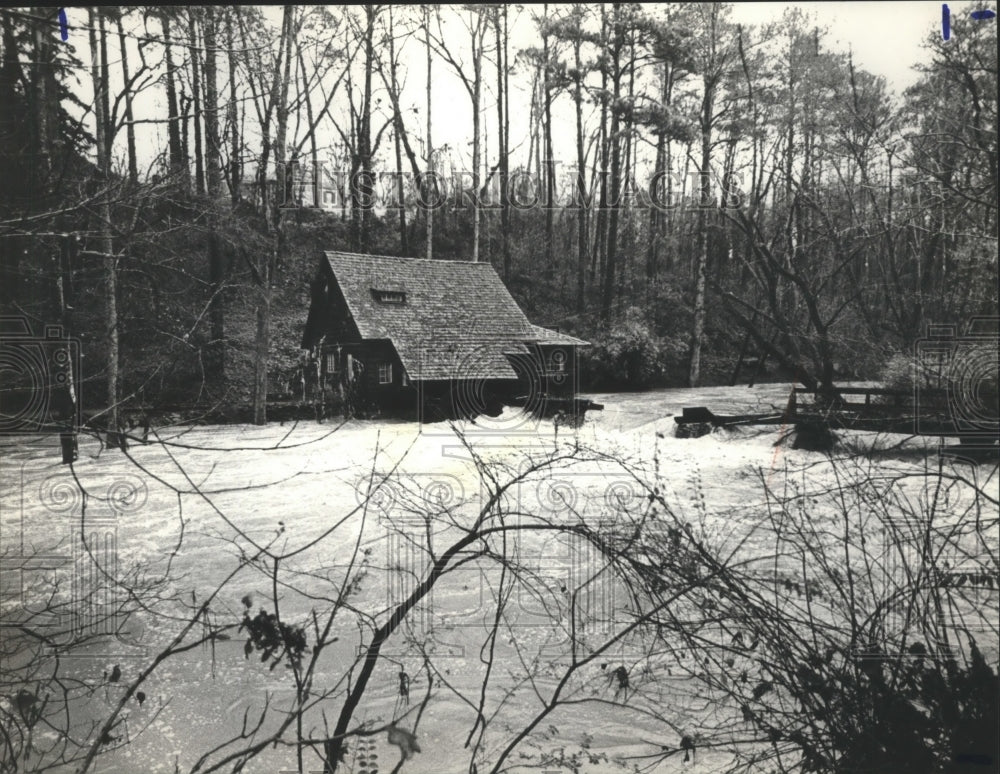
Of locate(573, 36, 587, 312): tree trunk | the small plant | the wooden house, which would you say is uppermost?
locate(573, 36, 587, 312): tree trunk

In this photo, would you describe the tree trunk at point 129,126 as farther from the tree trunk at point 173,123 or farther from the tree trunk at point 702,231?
the tree trunk at point 702,231

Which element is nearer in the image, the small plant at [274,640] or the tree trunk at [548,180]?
the small plant at [274,640]

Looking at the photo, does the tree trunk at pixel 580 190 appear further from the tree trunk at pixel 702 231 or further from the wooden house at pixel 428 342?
the tree trunk at pixel 702 231

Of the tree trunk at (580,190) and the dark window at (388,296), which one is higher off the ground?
the tree trunk at (580,190)

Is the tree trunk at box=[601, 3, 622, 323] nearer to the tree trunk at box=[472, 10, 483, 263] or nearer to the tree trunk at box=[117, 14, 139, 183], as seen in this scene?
the tree trunk at box=[472, 10, 483, 263]

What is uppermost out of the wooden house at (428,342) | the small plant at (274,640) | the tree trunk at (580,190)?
the tree trunk at (580,190)

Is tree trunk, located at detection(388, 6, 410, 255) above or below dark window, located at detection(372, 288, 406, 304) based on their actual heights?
above

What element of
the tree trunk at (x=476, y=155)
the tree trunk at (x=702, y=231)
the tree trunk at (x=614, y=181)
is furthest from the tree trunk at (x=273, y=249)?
the tree trunk at (x=702, y=231)

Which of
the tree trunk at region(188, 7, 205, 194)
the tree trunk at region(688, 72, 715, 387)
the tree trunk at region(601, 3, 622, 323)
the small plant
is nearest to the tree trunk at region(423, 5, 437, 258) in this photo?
the tree trunk at region(601, 3, 622, 323)
